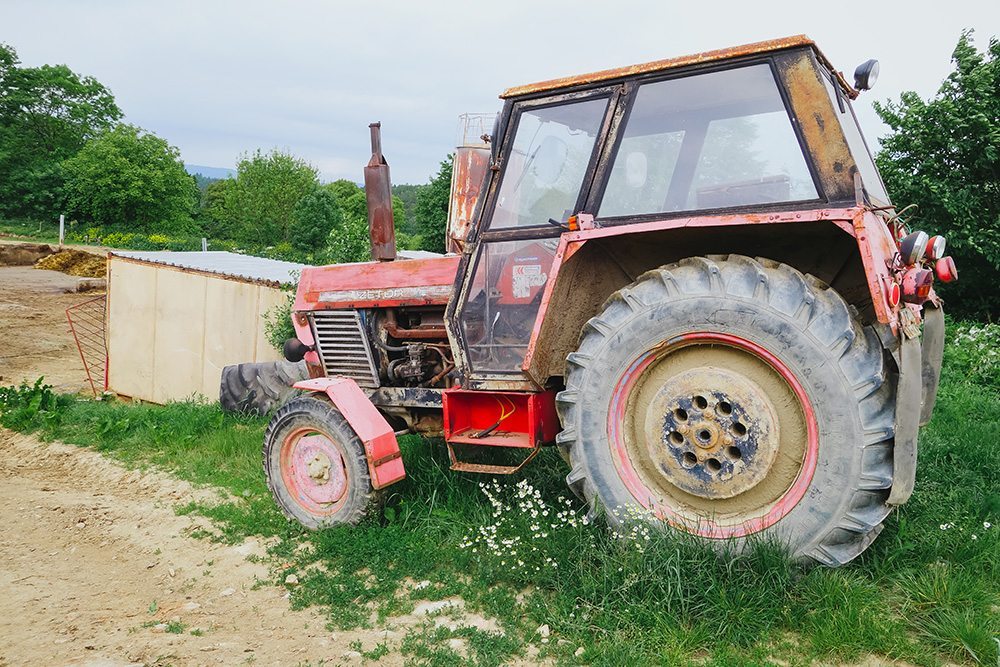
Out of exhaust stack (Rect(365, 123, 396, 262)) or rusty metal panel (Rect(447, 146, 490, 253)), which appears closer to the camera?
exhaust stack (Rect(365, 123, 396, 262))

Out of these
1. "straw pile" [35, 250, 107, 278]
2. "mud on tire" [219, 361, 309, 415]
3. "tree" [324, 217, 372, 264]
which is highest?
"straw pile" [35, 250, 107, 278]

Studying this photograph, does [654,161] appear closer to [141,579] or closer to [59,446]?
[141,579]

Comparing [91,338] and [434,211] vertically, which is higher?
[434,211]

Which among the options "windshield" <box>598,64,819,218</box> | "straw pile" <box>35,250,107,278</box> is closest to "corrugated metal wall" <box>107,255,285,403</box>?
"windshield" <box>598,64,819,218</box>

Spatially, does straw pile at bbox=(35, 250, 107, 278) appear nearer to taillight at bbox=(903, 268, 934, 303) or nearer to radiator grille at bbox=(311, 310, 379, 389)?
radiator grille at bbox=(311, 310, 379, 389)

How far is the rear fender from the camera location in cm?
438

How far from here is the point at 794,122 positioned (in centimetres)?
343

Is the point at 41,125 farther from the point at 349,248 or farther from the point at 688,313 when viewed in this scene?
the point at 688,313

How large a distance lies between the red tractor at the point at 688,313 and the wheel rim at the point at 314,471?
0.05 ft

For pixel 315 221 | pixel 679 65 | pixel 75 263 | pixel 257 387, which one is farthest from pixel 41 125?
pixel 679 65

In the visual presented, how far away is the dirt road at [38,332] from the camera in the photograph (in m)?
11.4

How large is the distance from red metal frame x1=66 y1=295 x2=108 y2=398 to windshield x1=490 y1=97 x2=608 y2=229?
772 cm

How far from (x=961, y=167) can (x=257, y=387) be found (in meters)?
8.66

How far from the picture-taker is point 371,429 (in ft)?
14.5
